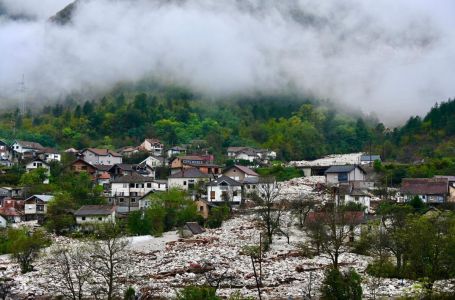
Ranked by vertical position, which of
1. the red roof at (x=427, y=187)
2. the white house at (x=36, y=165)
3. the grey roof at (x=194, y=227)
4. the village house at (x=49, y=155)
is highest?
the village house at (x=49, y=155)

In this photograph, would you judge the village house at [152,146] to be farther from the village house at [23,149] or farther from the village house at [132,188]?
the village house at [132,188]

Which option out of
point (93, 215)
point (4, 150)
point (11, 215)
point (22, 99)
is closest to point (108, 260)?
point (93, 215)

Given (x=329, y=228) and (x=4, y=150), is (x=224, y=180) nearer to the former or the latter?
(x=329, y=228)

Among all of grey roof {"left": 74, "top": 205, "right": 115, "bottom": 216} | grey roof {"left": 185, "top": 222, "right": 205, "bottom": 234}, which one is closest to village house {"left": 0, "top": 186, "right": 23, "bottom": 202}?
grey roof {"left": 74, "top": 205, "right": 115, "bottom": 216}

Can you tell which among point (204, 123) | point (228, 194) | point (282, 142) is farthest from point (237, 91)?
point (228, 194)

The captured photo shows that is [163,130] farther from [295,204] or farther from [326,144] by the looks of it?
[295,204]

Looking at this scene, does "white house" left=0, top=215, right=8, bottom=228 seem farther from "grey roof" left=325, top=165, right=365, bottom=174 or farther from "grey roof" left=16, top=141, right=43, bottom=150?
"grey roof" left=325, top=165, right=365, bottom=174

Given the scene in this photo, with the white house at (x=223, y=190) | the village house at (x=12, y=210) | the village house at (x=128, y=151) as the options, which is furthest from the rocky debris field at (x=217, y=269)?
the village house at (x=128, y=151)
